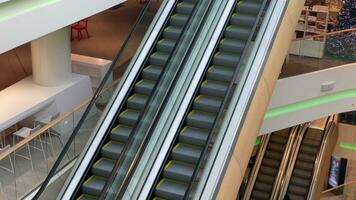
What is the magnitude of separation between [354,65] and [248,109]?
624cm

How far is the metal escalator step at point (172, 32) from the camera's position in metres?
10.1

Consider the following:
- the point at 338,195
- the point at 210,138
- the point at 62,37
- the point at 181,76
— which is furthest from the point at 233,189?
the point at 338,195

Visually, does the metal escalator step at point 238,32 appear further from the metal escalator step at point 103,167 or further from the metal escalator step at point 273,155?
the metal escalator step at point 273,155

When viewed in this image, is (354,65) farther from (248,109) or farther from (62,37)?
(62,37)

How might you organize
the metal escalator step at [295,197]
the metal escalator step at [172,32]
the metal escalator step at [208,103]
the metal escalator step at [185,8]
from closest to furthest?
the metal escalator step at [208,103] → the metal escalator step at [172,32] → the metal escalator step at [185,8] → the metal escalator step at [295,197]

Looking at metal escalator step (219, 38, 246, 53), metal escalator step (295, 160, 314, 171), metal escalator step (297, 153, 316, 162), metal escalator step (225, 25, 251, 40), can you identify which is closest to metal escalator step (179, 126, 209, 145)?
metal escalator step (219, 38, 246, 53)

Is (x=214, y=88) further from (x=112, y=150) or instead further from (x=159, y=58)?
(x=112, y=150)

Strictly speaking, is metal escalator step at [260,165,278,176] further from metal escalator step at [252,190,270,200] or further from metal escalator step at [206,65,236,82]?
metal escalator step at [206,65,236,82]

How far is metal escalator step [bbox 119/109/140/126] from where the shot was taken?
891 cm

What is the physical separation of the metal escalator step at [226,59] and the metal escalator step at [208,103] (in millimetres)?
784

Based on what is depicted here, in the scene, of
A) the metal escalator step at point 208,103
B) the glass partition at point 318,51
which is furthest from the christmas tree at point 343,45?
the metal escalator step at point 208,103

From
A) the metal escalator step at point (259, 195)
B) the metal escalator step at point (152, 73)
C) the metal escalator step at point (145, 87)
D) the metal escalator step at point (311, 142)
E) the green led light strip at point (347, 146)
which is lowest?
the metal escalator step at point (259, 195)

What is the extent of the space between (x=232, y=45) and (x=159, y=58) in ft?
4.34

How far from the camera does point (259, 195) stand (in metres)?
15.8
